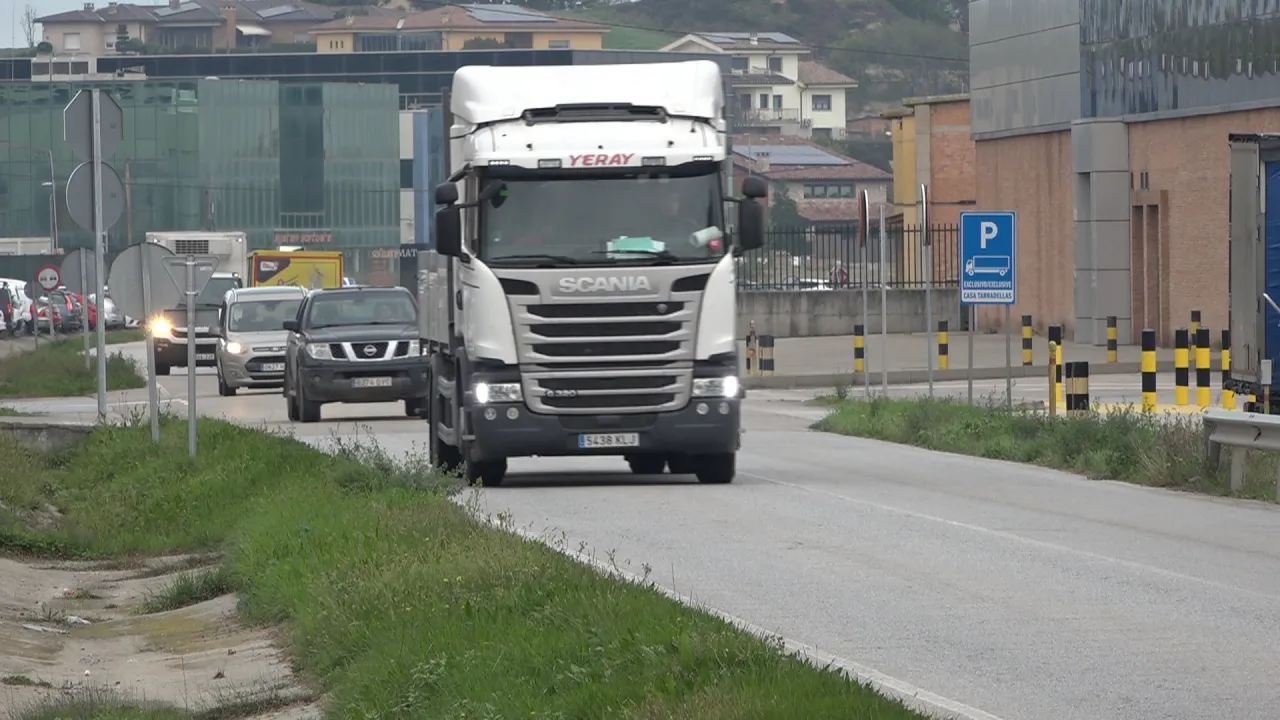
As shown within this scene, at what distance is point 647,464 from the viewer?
21672 mm

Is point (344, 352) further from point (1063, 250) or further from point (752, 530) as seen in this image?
point (1063, 250)

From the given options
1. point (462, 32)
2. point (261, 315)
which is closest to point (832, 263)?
point (261, 315)

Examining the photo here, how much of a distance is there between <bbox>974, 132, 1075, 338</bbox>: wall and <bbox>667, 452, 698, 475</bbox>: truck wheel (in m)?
30.1

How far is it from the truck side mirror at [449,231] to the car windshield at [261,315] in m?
19.8

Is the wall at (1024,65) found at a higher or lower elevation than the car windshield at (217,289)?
higher

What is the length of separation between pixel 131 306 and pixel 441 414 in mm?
2961

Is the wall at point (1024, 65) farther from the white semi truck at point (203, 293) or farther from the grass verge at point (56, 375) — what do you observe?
the grass verge at point (56, 375)

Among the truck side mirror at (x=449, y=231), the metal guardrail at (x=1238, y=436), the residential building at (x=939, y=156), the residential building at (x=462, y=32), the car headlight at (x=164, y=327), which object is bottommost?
the metal guardrail at (x=1238, y=436)

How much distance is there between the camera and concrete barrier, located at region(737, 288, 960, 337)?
55.7 meters

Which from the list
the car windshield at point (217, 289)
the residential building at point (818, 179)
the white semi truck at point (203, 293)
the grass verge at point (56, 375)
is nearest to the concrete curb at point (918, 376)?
the white semi truck at point (203, 293)

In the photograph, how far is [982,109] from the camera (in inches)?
2191

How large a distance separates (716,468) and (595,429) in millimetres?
1446

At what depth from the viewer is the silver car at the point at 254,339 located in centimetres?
3725

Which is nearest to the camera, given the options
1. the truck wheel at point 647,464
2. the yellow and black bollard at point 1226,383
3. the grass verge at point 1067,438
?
the grass verge at point 1067,438
